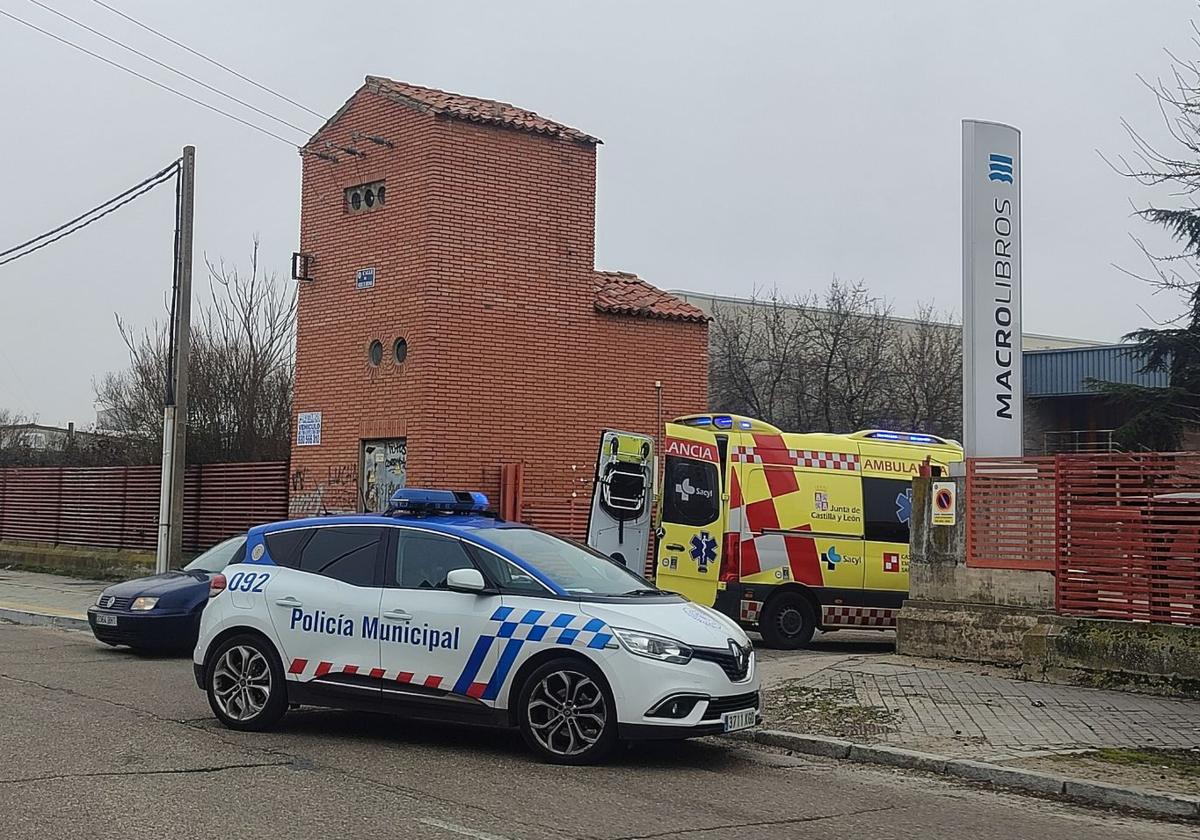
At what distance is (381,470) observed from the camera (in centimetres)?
1925

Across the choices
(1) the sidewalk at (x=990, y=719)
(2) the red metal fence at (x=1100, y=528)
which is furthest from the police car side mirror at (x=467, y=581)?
(2) the red metal fence at (x=1100, y=528)

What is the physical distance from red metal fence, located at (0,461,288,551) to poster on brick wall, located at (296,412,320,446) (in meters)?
1.30

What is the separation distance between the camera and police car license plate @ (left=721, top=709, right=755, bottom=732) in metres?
8.60

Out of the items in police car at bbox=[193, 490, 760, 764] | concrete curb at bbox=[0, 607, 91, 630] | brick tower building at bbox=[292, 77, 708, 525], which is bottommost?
concrete curb at bbox=[0, 607, 91, 630]

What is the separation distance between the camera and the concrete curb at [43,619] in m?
18.1

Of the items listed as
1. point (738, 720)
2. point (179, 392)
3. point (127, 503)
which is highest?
point (179, 392)

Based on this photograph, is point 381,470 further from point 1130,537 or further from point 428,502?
point 1130,537

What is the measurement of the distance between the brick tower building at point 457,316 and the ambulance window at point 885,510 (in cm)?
515

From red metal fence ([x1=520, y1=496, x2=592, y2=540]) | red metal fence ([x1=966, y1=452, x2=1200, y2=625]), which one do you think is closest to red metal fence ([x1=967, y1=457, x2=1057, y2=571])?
red metal fence ([x1=966, y1=452, x2=1200, y2=625])

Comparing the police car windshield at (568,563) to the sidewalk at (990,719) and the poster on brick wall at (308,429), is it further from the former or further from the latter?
the poster on brick wall at (308,429)

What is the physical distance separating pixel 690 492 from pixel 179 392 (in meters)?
9.38

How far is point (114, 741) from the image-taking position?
902 cm

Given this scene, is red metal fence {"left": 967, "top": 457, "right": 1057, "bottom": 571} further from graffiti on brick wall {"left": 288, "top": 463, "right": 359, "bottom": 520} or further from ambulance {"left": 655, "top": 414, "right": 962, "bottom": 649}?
graffiti on brick wall {"left": 288, "top": 463, "right": 359, "bottom": 520}

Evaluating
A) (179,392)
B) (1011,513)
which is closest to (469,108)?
(179,392)
